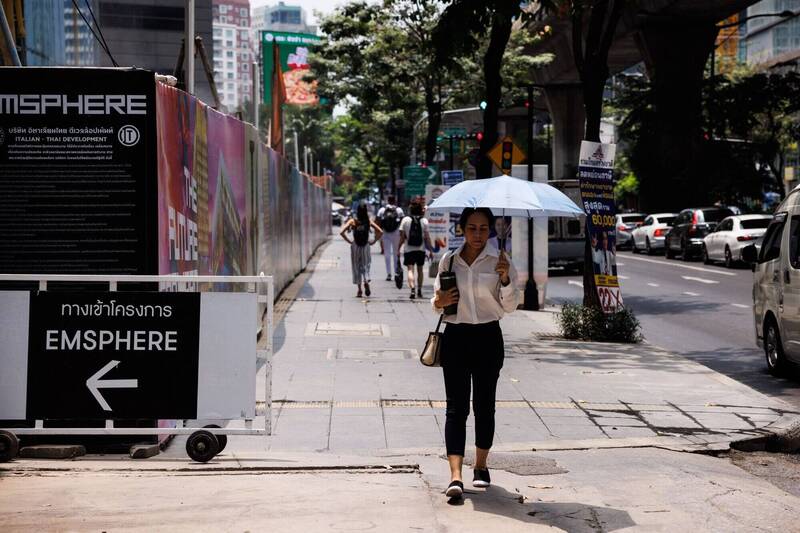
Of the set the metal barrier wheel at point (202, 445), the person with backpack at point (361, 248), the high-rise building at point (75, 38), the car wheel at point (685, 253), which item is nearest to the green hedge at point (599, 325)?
the person with backpack at point (361, 248)

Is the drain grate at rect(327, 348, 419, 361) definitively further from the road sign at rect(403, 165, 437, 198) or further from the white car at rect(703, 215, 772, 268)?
the road sign at rect(403, 165, 437, 198)

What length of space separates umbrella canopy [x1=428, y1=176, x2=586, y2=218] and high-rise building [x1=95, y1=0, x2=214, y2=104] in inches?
1152

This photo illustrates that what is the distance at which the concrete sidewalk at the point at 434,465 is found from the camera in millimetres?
6316

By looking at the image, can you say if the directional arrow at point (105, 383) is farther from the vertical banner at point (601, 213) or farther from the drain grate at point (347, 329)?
the vertical banner at point (601, 213)

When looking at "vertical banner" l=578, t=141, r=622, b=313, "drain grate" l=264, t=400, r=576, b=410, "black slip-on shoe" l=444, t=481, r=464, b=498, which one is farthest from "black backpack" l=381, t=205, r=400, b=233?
"black slip-on shoe" l=444, t=481, r=464, b=498

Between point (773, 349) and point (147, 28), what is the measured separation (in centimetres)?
2797

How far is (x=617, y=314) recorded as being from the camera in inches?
632

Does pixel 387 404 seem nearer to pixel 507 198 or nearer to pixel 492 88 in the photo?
pixel 507 198

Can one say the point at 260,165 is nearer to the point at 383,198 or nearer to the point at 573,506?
the point at 573,506

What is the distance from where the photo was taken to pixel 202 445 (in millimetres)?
7656

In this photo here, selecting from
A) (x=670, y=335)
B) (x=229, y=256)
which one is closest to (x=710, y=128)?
(x=670, y=335)

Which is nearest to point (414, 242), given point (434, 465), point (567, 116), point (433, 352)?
point (434, 465)

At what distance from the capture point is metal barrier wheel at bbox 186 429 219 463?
25.1 ft

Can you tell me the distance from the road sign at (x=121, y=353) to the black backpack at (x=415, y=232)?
47.7 feet
